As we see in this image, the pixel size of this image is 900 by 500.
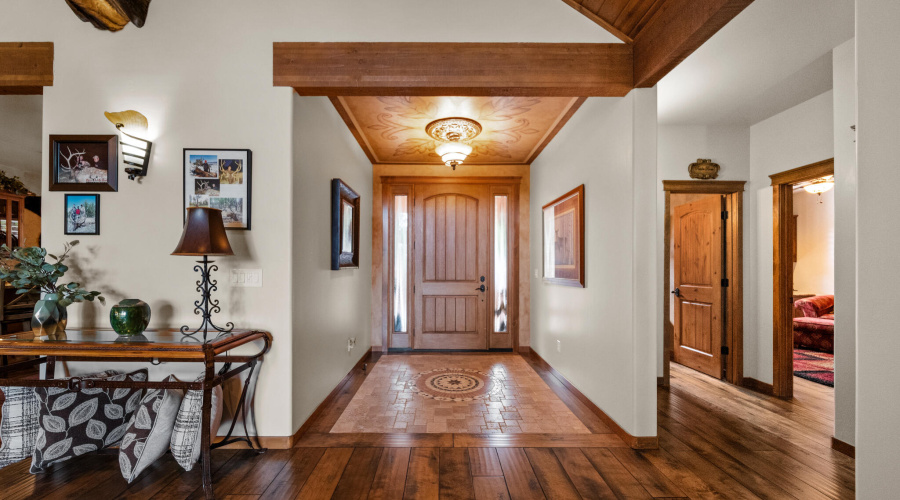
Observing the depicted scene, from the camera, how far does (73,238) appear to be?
98.1 inches

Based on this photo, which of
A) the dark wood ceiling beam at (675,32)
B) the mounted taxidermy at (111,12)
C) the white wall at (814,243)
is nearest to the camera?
the dark wood ceiling beam at (675,32)

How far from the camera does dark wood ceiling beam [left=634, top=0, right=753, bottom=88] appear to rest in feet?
6.06

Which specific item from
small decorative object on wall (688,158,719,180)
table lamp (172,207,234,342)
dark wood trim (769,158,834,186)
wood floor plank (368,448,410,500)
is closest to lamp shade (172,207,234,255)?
table lamp (172,207,234,342)

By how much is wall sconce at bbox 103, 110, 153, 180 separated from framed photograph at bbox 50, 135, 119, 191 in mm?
120

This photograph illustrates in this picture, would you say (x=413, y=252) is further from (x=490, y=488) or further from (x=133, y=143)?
(x=490, y=488)

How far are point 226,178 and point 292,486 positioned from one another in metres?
1.83

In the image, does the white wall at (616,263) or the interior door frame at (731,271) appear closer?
the white wall at (616,263)

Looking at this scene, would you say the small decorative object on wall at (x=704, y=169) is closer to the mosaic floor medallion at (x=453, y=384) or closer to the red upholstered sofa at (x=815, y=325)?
the mosaic floor medallion at (x=453, y=384)

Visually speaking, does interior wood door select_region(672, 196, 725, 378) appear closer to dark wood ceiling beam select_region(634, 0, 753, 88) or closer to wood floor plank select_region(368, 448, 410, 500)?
dark wood ceiling beam select_region(634, 0, 753, 88)

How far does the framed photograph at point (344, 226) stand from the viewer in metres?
3.46

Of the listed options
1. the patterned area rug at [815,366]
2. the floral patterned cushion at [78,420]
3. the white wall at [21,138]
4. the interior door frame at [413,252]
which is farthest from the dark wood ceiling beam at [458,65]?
the patterned area rug at [815,366]

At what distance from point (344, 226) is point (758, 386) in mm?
4264

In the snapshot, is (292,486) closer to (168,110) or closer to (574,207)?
(168,110)

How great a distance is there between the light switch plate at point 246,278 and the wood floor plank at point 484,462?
169 cm
